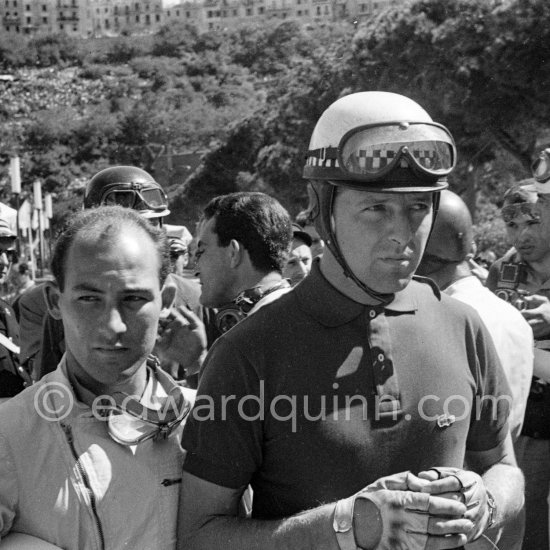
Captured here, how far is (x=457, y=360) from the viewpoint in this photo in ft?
7.93

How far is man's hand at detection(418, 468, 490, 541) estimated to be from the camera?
2035 mm

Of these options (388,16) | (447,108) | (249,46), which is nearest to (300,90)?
(388,16)

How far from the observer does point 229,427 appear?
2.19 metres

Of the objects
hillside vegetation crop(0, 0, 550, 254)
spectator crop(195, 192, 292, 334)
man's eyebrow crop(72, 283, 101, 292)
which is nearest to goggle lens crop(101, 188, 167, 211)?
spectator crop(195, 192, 292, 334)

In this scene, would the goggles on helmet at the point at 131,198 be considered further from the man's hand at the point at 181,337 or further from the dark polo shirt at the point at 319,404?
the dark polo shirt at the point at 319,404

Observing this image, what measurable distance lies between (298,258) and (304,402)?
4960 millimetres

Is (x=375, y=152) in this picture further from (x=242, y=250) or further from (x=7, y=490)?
(x=242, y=250)

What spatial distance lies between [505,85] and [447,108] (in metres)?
1.63

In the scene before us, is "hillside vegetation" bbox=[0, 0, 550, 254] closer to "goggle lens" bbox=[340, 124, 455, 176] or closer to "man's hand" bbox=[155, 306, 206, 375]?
"man's hand" bbox=[155, 306, 206, 375]

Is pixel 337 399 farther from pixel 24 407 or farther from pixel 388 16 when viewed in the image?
pixel 388 16

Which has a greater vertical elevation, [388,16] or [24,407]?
[388,16]

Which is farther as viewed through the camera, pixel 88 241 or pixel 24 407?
pixel 88 241

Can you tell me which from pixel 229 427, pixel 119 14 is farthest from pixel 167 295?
pixel 119 14

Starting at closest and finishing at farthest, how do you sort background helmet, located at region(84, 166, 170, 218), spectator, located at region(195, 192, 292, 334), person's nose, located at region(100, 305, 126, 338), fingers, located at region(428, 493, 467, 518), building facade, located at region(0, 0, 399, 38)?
fingers, located at region(428, 493, 467, 518) → person's nose, located at region(100, 305, 126, 338) → spectator, located at region(195, 192, 292, 334) → background helmet, located at region(84, 166, 170, 218) → building facade, located at region(0, 0, 399, 38)
